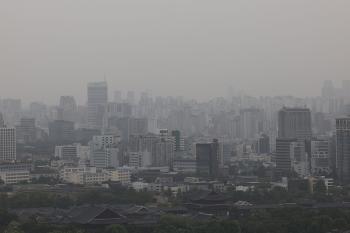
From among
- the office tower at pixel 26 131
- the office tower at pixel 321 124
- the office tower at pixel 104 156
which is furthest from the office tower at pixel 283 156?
the office tower at pixel 321 124

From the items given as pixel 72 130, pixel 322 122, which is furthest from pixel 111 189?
pixel 322 122

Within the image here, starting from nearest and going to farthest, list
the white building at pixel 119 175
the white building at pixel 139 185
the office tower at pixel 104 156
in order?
the white building at pixel 139 185 → the white building at pixel 119 175 → the office tower at pixel 104 156

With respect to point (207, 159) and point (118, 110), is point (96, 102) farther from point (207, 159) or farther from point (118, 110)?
point (207, 159)

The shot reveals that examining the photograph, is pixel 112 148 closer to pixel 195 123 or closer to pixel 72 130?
pixel 72 130

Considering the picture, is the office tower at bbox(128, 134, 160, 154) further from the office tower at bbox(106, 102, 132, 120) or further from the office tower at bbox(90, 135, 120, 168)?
the office tower at bbox(106, 102, 132, 120)

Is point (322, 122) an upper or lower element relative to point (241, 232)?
upper

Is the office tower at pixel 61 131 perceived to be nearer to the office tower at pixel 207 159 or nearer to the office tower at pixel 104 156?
the office tower at pixel 104 156

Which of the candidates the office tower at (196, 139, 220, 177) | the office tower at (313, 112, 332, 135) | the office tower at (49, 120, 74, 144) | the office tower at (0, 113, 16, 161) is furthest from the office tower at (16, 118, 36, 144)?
the office tower at (196, 139, 220, 177)
